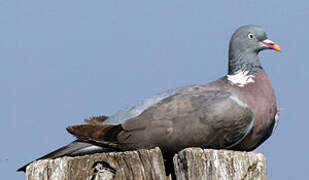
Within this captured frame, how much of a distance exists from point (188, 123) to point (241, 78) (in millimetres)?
1021

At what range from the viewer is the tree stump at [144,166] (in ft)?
11.2

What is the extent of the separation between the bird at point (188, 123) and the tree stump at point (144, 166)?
924 millimetres

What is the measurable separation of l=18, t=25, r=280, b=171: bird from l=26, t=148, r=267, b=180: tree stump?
0.92 m

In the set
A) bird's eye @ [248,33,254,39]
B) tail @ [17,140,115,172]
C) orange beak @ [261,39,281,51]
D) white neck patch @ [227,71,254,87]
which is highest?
bird's eye @ [248,33,254,39]

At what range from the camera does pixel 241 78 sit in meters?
5.64

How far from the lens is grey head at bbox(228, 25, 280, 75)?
5992mm

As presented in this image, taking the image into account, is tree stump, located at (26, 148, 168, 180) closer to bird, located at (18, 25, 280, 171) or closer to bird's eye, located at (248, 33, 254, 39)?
bird, located at (18, 25, 280, 171)

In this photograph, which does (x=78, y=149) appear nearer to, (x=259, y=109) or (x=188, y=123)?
(x=188, y=123)

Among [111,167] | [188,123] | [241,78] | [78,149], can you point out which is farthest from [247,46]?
[111,167]

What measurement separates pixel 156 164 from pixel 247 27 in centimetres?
308

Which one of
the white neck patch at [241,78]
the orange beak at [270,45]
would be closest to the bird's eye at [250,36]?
the orange beak at [270,45]

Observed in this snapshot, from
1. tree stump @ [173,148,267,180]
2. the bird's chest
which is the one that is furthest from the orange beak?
tree stump @ [173,148,267,180]

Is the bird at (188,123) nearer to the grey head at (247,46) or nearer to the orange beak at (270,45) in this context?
the grey head at (247,46)

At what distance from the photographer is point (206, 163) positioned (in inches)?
133
